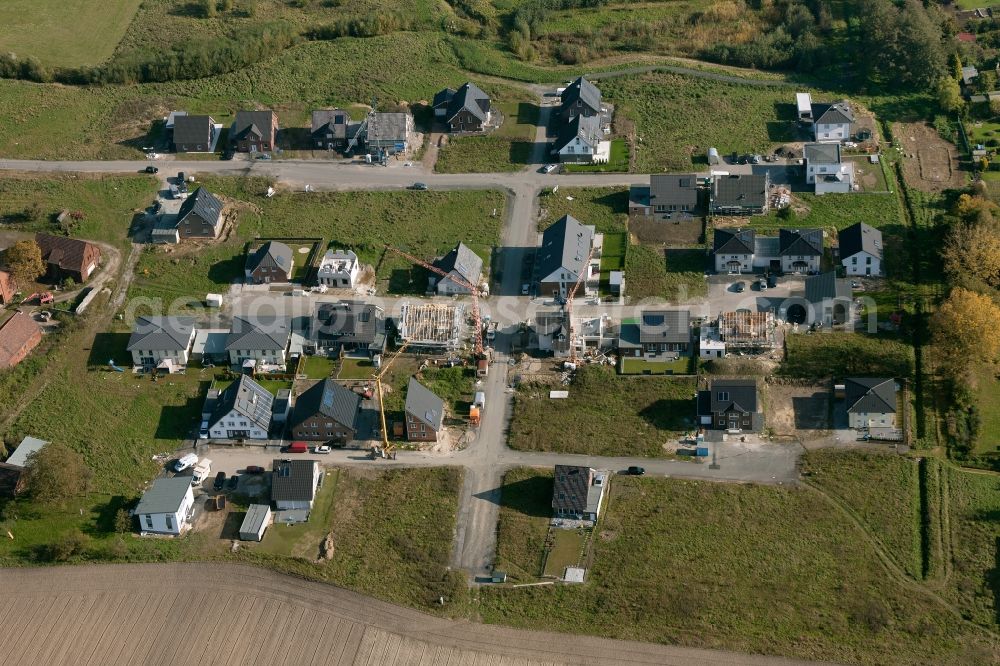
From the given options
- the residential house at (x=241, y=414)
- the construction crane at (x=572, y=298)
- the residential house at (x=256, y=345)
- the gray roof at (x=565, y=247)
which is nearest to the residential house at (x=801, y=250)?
the construction crane at (x=572, y=298)

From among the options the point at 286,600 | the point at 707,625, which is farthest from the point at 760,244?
the point at 286,600

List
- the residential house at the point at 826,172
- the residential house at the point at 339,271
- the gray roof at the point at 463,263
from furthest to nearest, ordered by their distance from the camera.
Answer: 1. the residential house at the point at 826,172
2. the residential house at the point at 339,271
3. the gray roof at the point at 463,263

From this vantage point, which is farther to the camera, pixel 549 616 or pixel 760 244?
pixel 760 244

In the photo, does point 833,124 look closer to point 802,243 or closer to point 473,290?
point 802,243

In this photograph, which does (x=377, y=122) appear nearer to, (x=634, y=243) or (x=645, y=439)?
(x=634, y=243)

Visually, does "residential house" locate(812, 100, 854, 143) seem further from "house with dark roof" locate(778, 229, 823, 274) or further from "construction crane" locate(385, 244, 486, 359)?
"construction crane" locate(385, 244, 486, 359)

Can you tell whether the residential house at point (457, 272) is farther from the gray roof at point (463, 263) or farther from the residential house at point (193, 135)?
the residential house at point (193, 135)

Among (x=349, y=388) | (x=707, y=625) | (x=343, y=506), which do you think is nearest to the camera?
(x=707, y=625)
